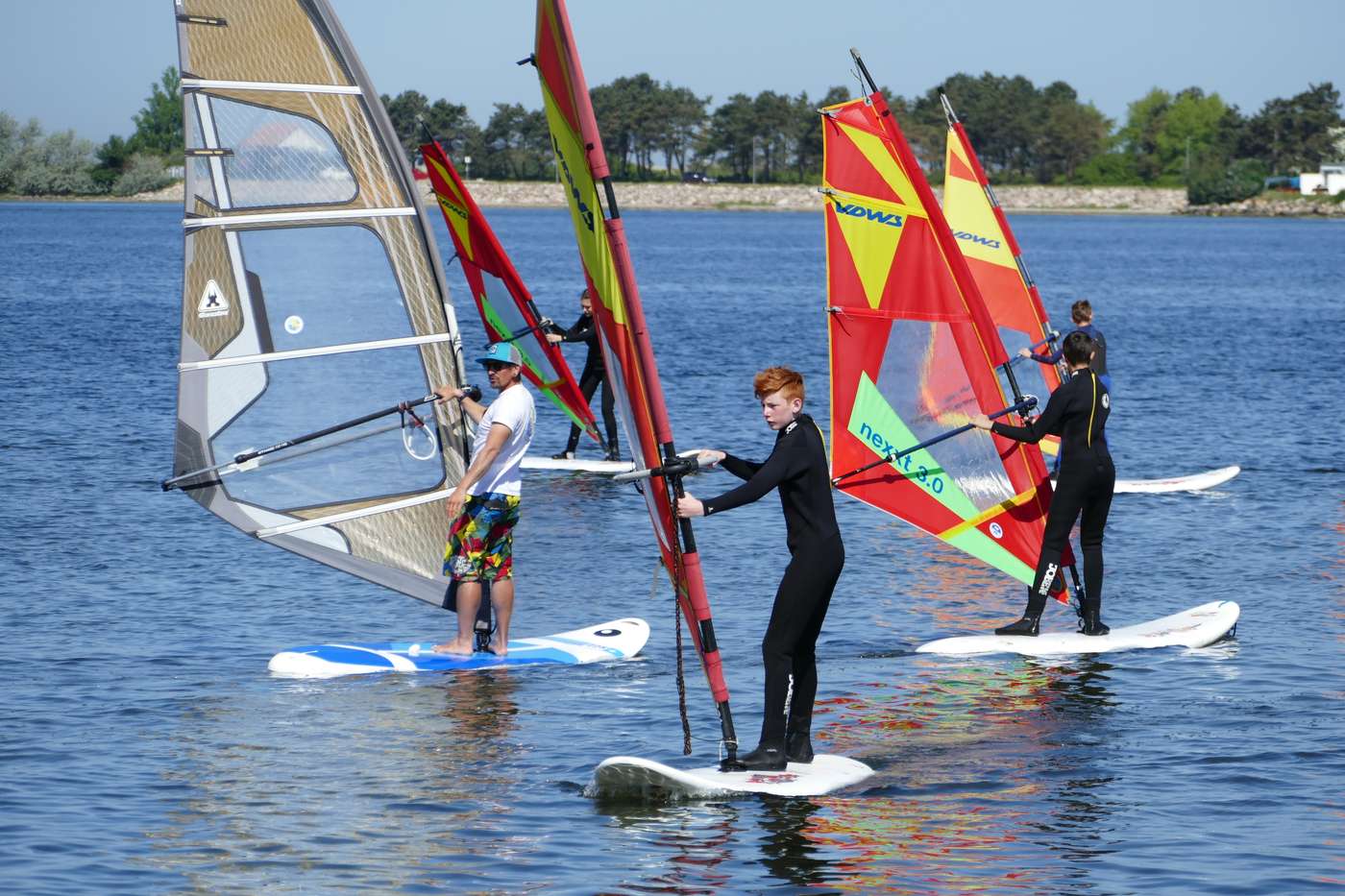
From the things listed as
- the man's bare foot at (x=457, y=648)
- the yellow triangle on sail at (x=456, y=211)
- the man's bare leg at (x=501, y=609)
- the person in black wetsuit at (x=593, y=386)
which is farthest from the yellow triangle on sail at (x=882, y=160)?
the person in black wetsuit at (x=593, y=386)

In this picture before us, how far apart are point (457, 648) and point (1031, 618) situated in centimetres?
370

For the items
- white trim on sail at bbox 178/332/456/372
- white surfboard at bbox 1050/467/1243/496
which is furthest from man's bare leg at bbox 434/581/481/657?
white surfboard at bbox 1050/467/1243/496

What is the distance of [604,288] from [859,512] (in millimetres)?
10327

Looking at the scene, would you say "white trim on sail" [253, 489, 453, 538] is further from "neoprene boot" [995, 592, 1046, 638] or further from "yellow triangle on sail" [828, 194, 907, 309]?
"neoprene boot" [995, 592, 1046, 638]

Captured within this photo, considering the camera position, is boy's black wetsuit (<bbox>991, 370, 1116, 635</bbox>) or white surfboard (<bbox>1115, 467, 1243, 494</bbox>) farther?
white surfboard (<bbox>1115, 467, 1243, 494</bbox>)

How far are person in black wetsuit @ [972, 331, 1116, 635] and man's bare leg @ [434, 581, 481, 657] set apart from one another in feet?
10.7

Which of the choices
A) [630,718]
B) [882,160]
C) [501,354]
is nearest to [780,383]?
[501,354]

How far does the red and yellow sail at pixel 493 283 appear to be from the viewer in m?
16.3

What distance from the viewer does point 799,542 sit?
7859 millimetres

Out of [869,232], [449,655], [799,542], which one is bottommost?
[449,655]

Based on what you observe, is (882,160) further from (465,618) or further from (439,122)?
(439,122)

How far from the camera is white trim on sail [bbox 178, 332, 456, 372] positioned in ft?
34.6

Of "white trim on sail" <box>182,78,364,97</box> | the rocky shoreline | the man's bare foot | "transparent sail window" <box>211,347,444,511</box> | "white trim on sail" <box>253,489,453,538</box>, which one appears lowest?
the man's bare foot

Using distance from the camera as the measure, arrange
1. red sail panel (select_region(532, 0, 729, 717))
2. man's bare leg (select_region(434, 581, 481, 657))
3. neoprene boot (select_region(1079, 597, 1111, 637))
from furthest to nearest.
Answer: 1. neoprene boot (select_region(1079, 597, 1111, 637))
2. man's bare leg (select_region(434, 581, 481, 657))
3. red sail panel (select_region(532, 0, 729, 717))
